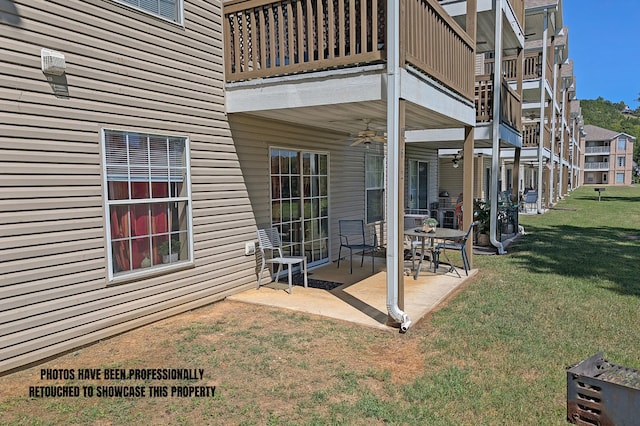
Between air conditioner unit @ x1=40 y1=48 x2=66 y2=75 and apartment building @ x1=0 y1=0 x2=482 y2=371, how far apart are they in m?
0.02

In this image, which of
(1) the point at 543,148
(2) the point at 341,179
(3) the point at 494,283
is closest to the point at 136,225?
(2) the point at 341,179

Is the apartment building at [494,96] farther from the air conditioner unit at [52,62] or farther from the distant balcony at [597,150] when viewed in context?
the distant balcony at [597,150]

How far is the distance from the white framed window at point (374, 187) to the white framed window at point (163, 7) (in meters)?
5.49

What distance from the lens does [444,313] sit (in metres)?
5.51

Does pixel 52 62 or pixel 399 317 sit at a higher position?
pixel 52 62

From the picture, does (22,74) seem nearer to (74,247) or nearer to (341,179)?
(74,247)

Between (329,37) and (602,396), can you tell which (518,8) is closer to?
(329,37)

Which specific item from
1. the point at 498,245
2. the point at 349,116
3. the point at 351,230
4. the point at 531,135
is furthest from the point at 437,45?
the point at 531,135

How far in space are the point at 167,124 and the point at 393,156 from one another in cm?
274

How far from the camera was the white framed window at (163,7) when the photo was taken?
4.89m

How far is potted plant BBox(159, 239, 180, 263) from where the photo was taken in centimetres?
525

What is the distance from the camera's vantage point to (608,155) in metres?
69.4

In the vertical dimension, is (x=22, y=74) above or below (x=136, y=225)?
above

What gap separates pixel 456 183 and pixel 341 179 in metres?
10.3
